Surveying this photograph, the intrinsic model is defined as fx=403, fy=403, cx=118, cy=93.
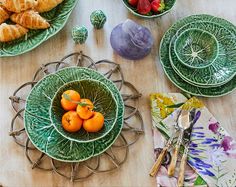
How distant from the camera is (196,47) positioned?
3.89ft

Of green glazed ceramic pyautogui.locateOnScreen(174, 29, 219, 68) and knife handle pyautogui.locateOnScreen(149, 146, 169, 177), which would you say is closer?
knife handle pyautogui.locateOnScreen(149, 146, 169, 177)

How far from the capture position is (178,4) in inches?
51.2

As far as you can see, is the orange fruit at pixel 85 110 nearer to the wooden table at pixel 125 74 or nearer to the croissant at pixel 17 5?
the wooden table at pixel 125 74

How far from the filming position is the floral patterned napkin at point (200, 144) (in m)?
0.99

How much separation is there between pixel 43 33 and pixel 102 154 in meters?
0.39

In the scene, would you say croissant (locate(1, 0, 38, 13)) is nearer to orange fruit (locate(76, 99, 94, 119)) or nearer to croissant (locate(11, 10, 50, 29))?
croissant (locate(11, 10, 50, 29))

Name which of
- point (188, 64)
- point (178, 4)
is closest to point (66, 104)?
point (188, 64)

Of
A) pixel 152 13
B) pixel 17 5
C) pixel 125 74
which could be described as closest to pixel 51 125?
pixel 125 74

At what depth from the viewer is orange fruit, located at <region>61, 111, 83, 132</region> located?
97cm

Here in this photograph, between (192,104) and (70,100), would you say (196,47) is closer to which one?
(192,104)

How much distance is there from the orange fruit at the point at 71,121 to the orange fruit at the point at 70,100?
0.06 feet

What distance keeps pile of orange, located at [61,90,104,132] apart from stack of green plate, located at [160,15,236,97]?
0.89ft

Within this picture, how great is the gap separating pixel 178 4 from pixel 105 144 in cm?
56

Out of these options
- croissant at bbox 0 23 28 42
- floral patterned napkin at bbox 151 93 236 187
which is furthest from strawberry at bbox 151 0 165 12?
croissant at bbox 0 23 28 42
